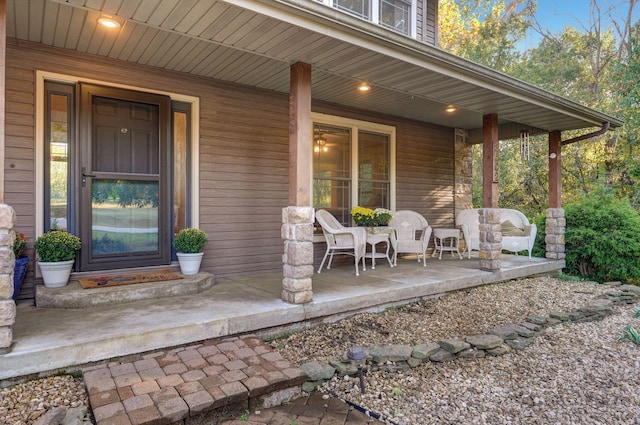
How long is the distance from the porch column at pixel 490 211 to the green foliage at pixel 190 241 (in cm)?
368

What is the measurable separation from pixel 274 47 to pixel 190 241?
7.06 feet

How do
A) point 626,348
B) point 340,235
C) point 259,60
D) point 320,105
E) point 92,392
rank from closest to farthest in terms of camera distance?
point 92,392, point 626,348, point 259,60, point 340,235, point 320,105

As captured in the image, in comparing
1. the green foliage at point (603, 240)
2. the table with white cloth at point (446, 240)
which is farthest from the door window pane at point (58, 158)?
the green foliage at point (603, 240)

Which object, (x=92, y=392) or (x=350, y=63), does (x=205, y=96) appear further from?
(x=92, y=392)

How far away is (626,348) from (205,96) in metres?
4.81

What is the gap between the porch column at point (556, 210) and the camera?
6168 millimetres

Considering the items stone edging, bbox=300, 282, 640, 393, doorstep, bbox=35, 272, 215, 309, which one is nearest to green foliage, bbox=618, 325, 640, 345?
stone edging, bbox=300, 282, 640, 393

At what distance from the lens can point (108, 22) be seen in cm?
307

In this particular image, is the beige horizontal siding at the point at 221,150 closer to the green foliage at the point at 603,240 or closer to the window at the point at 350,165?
the window at the point at 350,165

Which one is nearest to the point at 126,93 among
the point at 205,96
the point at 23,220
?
the point at 205,96

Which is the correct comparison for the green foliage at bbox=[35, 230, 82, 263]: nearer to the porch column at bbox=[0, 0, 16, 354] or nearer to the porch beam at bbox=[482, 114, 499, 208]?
the porch column at bbox=[0, 0, 16, 354]

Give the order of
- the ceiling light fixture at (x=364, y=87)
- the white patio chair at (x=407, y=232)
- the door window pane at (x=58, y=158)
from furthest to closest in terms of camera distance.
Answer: the white patio chair at (x=407, y=232) → the ceiling light fixture at (x=364, y=87) → the door window pane at (x=58, y=158)

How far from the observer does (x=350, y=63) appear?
3.51 metres

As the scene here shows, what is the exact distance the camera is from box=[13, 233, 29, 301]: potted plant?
3.15 m
